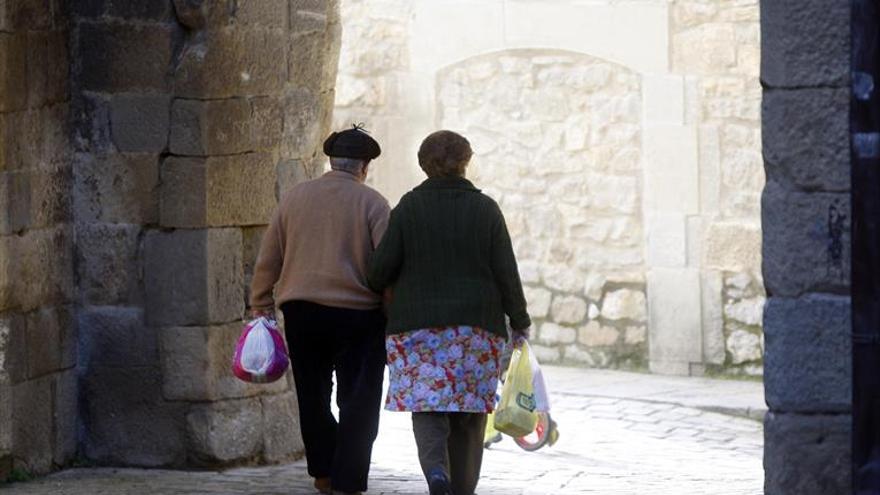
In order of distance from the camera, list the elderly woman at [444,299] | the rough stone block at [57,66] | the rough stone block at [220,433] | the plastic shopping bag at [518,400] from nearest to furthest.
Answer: the elderly woman at [444,299] → the plastic shopping bag at [518,400] → the rough stone block at [57,66] → the rough stone block at [220,433]

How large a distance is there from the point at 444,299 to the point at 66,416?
215cm

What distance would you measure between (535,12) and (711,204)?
5.22 ft

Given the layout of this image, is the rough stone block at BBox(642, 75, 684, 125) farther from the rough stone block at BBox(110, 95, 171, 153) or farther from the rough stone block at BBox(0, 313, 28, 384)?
the rough stone block at BBox(0, 313, 28, 384)

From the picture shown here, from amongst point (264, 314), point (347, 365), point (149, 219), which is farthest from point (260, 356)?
point (149, 219)

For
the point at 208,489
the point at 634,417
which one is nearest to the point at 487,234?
the point at 208,489

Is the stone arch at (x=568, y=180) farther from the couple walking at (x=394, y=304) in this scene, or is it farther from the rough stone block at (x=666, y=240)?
the couple walking at (x=394, y=304)

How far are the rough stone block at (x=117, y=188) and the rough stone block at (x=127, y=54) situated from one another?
294 mm

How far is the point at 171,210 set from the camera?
8539 mm

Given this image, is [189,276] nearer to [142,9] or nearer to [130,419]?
[130,419]

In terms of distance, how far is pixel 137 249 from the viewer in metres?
8.62

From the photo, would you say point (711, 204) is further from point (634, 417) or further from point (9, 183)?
point (9, 183)

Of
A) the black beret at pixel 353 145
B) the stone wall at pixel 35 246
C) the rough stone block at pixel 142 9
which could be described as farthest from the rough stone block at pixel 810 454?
the rough stone block at pixel 142 9

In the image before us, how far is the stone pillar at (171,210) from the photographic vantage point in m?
8.50

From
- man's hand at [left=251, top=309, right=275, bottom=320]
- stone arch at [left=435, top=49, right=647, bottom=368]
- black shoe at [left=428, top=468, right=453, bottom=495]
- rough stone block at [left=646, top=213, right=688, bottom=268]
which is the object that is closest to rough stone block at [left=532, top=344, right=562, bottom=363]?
stone arch at [left=435, top=49, right=647, bottom=368]
